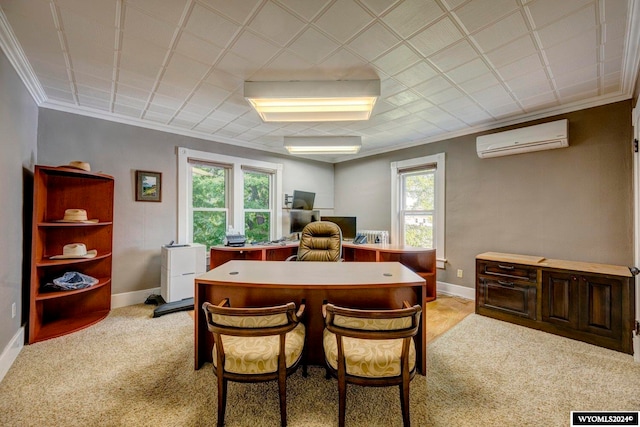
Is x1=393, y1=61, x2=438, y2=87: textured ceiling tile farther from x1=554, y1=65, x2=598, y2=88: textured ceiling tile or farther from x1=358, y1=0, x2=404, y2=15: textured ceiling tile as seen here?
x1=554, y1=65, x2=598, y2=88: textured ceiling tile

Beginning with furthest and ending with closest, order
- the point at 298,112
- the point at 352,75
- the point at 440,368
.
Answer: the point at 298,112 → the point at 352,75 → the point at 440,368

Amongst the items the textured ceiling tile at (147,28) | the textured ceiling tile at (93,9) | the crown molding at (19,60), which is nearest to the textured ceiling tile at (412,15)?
the textured ceiling tile at (147,28)

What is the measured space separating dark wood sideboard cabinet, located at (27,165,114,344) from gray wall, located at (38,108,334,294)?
0.69 feet

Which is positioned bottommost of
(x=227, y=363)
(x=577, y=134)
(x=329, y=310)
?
(x=227, y=363)

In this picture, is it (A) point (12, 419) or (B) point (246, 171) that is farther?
(B) point (246, 171)

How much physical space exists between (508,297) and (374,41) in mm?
3125

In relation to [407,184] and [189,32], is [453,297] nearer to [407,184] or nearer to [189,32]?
[407,184]

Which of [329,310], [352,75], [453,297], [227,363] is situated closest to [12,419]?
[227,363]

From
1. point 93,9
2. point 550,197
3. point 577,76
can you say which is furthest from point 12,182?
point 550,197

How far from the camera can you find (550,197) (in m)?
3.24

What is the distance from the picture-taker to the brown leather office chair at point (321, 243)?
133 inches

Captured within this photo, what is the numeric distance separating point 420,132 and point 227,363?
3954 mm

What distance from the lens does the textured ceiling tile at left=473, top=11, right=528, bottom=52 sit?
175cm

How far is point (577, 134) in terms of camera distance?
3035 millimetres
